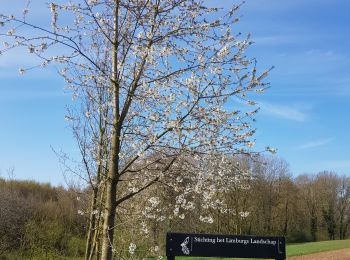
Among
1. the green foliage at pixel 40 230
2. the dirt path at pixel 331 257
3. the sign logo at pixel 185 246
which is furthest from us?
the dirt path at pixel 331 257

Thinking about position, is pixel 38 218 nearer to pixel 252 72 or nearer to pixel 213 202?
pixel 213 202

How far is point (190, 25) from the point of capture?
5.35 meters

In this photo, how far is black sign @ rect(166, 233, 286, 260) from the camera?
7.55m

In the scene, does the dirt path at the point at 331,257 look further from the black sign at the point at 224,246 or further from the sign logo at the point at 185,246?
the sign logo at the point at 185,246

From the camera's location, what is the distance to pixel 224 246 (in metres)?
7.76

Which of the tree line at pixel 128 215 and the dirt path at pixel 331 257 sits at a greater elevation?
the tree line at pixel 128 215

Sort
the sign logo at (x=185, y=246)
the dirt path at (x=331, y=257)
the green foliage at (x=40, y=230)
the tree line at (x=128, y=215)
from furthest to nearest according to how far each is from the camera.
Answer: the dirt path at (x=331, y=257), the green foliage at (x=40, y=230), the sign logo at (x=185, y=246), the tree line at (x=128, y=215)

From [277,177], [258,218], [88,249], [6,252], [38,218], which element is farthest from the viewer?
[277,177]

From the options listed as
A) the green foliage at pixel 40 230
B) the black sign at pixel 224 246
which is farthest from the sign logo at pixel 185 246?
the green foliage at pixel 40 230

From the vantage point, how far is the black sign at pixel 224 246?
755 cm

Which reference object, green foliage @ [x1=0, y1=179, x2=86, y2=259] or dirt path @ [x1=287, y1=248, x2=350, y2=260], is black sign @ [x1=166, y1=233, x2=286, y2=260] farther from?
dirt path @ [x1=287, y1=248, x2=350, y2=260]

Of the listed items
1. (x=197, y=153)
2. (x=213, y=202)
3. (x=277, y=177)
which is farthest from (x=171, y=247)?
(x=277, y=177)

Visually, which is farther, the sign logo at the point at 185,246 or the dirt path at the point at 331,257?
the dirt path at the point at 331,257

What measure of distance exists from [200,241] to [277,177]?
54.9 metres
